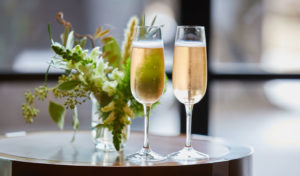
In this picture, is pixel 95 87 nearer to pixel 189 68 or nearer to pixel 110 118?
pixel 110 118

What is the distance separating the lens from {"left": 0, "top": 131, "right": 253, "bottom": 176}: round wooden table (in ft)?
5.10

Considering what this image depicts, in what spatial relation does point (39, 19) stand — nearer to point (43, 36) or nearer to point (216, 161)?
point (43, 36)

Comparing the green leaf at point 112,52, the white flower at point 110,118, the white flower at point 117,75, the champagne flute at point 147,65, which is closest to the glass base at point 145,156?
the champagne flute at point 147,65

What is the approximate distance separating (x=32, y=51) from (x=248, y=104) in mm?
1560

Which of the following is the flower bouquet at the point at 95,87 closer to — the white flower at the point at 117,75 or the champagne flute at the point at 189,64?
the white flower at the point at 117,75

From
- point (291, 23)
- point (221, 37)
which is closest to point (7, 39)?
point (221, 37)

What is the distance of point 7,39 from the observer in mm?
3410

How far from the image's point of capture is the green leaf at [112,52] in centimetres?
202

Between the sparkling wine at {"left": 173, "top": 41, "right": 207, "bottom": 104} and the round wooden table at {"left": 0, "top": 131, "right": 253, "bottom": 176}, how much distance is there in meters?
0.25

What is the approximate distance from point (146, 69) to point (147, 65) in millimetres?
13

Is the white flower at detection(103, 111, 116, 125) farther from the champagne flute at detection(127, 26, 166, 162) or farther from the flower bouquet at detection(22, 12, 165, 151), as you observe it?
the champagne flute at detection(127, 26, 166, 162)

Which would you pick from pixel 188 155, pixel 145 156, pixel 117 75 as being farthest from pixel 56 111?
pixel 188 155

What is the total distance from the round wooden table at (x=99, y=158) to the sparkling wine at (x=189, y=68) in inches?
9.7

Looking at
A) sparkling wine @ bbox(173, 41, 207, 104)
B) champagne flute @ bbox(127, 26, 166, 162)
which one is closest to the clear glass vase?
champagne flute @ bbox(127, 26, 166, 162)
